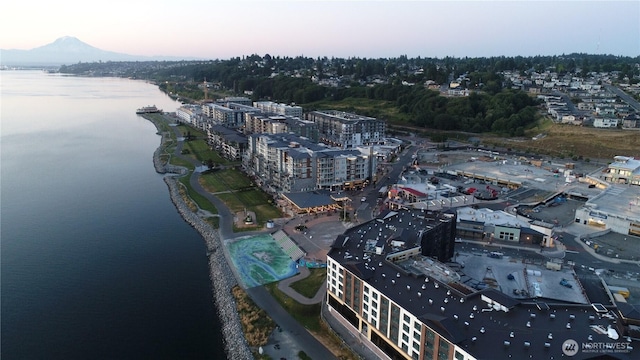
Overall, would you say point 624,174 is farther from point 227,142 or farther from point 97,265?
point 97,265

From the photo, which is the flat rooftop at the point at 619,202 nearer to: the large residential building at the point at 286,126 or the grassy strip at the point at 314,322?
the grassy strip at the point at 314,322

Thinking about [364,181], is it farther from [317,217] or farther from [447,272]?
[447,272]

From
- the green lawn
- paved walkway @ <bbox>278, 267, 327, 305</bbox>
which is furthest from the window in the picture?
paved walkway @ <bbox>278, 267, 327, 305</bbox>

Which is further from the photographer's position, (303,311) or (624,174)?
(624,174)

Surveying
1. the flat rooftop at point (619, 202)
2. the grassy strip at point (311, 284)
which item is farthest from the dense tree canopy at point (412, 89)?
the grassy strip at point (311, 284)

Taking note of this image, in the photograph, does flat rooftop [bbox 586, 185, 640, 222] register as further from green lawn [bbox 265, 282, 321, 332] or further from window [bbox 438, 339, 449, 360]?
green lawn [bbox 265, 282, 321, 332]

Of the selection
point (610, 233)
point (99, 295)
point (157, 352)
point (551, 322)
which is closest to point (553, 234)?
point (610, 233)

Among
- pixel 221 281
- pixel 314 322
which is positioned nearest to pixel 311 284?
pixel 314 322
